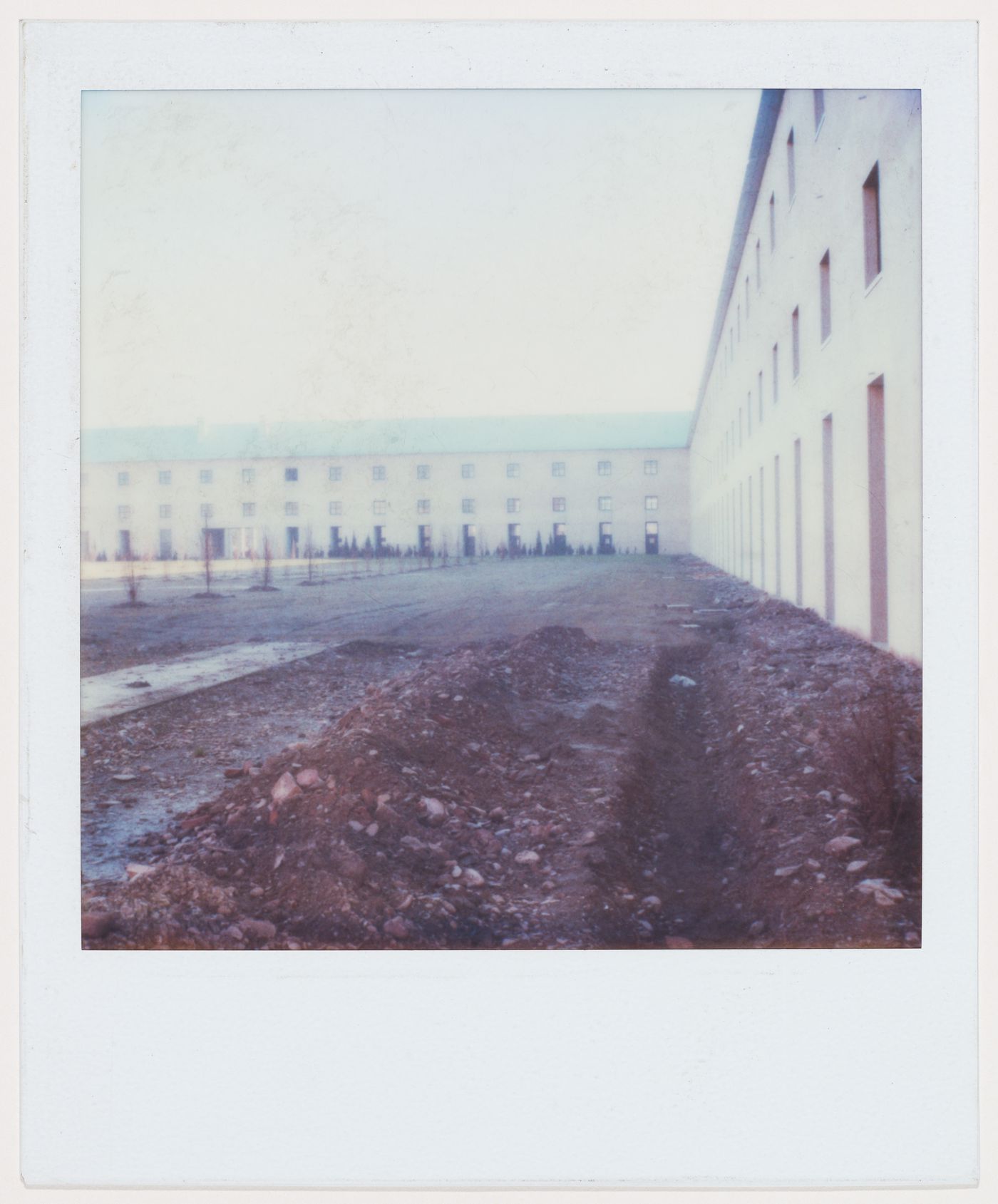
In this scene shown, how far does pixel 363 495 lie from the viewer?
4.67 meters

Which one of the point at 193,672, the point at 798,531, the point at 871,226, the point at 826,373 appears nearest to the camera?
the point at 193,672

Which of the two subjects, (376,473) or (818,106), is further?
(376,473)

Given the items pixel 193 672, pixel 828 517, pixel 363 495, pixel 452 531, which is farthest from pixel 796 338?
pixel 193 672

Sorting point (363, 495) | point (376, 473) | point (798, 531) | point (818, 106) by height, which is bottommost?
point (798, 531)

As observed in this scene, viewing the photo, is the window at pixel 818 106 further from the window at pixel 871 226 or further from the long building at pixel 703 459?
the window at pixel 871 226

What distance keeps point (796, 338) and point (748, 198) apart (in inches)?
58.0

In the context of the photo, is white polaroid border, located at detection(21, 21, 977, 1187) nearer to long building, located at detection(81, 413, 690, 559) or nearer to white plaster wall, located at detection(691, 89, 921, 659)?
white plaster wall, located at detection(691, 89, 921, 659)

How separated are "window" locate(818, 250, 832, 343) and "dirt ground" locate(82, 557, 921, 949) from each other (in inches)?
74.9

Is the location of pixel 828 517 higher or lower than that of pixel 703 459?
lower

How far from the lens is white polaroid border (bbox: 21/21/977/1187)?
409 centimetres

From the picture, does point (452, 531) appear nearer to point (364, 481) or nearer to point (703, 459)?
point (364, 481)
